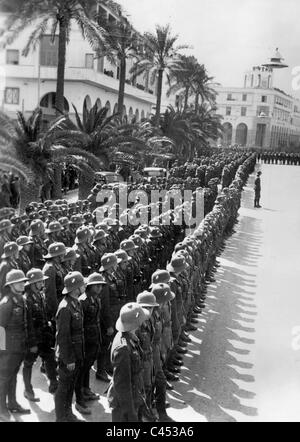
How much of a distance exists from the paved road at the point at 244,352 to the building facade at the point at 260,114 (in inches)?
2148

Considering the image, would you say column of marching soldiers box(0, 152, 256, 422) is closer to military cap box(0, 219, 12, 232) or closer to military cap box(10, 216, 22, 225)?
military cap box(0, 219, 12, 232)

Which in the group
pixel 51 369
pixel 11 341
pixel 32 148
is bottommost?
pixel 51 369

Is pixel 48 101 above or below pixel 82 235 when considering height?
above

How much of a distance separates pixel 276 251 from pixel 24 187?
22.1ft

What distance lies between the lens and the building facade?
68125mm

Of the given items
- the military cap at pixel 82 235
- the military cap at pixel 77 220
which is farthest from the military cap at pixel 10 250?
the military cap at pixel 77 220

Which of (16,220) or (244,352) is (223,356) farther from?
(16,220)

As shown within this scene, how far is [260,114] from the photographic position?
6575 centimetres

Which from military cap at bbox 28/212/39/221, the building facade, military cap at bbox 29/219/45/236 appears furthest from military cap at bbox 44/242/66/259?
the building facade

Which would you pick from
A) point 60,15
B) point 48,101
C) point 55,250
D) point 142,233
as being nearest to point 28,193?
point 60,15

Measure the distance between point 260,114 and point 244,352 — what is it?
199 ft
